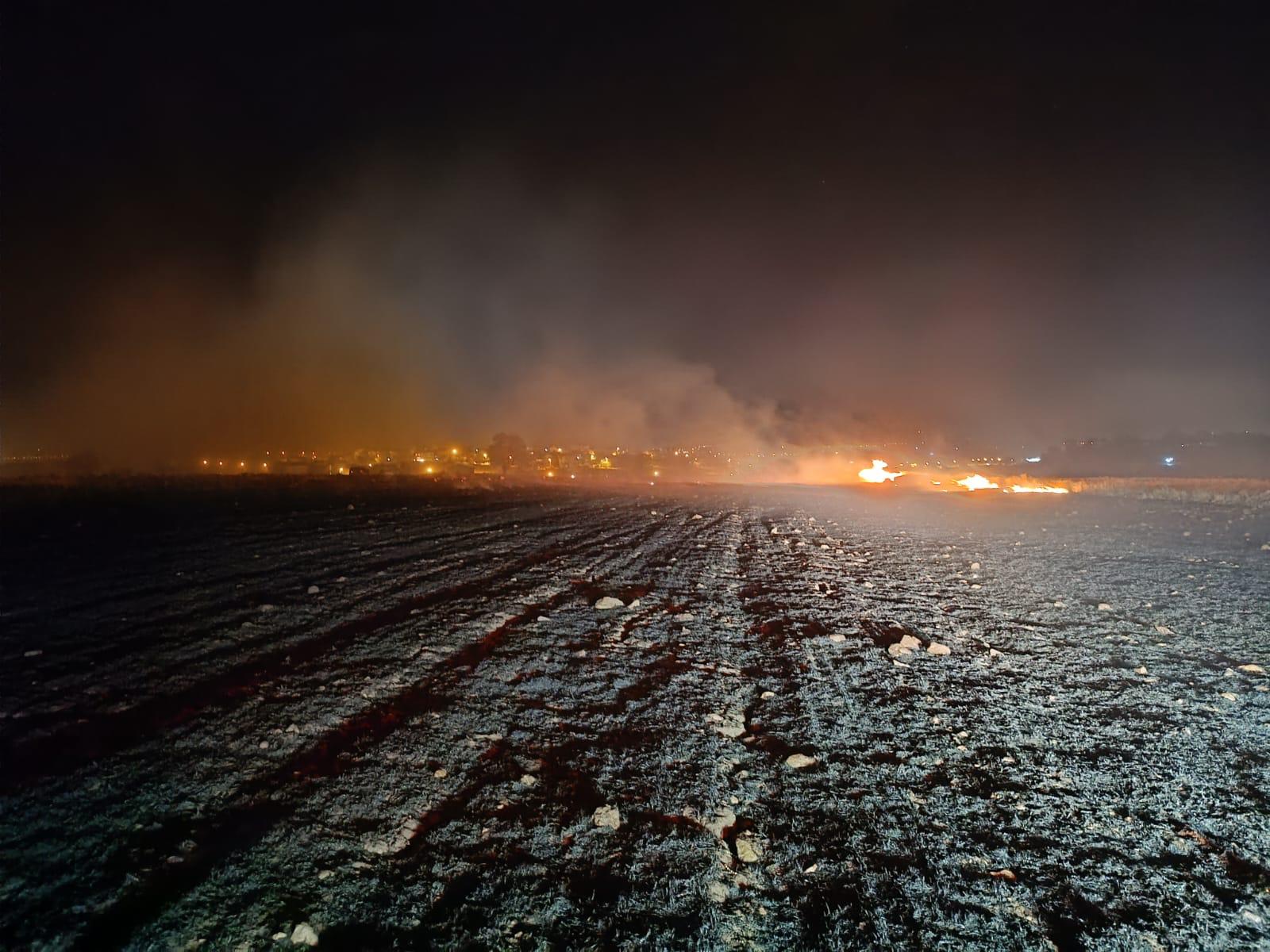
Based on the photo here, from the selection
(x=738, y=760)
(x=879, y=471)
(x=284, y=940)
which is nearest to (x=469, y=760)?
(x=284, y=940)


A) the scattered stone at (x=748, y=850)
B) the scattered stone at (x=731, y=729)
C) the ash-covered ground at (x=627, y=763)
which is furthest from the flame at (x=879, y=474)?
the scattered stone at (x=748, y=850)

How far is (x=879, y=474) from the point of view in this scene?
46.5 metres

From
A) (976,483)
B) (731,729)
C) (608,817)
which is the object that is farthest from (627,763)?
(976,483)

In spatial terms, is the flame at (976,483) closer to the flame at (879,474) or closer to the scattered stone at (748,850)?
the flame at (879,474)

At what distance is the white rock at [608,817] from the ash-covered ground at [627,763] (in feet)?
0.07

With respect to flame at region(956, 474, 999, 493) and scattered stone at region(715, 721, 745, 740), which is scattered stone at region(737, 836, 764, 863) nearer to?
scattered stone at region(715, 721, 745, 740)

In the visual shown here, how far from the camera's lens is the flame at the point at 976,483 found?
3407 centimetres

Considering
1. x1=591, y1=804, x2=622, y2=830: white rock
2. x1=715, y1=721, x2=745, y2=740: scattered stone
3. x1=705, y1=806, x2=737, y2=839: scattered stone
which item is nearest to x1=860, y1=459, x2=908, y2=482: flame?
x1=715, y1=721, x2=745, y2=740: scattered stone

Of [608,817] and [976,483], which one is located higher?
[976,483]

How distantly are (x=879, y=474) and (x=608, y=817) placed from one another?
48.3 m

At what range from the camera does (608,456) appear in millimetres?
72875

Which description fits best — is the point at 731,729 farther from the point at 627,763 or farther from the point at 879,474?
the point at 879,474

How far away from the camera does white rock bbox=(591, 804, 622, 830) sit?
283 centimetres

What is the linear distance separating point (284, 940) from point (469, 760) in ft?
4.24
